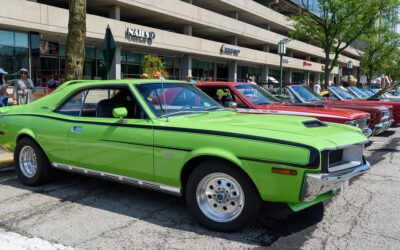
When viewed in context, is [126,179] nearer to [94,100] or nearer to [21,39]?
[94,100]

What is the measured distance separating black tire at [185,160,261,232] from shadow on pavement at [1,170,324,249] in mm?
108

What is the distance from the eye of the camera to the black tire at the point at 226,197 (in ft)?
11.1

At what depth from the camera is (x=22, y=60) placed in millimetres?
21156

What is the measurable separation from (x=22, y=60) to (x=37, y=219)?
19.9 metres

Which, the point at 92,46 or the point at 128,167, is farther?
the point at 92,46

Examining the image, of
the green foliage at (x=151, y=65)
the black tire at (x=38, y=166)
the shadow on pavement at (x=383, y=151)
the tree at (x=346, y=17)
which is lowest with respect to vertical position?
the shadow on pavement at (x=383, y=151)

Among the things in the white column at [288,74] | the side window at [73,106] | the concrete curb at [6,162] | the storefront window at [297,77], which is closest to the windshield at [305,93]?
the side window at [73,106]

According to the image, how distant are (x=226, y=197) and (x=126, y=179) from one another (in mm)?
1299

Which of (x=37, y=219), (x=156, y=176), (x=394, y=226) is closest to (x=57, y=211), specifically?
(x=37, y=219)

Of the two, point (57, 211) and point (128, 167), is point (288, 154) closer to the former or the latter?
point (128, 167)

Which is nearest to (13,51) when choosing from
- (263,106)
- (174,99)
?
(263,106)

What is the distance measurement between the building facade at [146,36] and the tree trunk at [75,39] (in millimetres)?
12890

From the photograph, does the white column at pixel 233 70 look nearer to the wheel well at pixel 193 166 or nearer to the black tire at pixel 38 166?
the black tire at pixel 38 166

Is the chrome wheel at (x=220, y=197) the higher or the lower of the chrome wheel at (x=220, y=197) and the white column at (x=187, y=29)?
the lower
